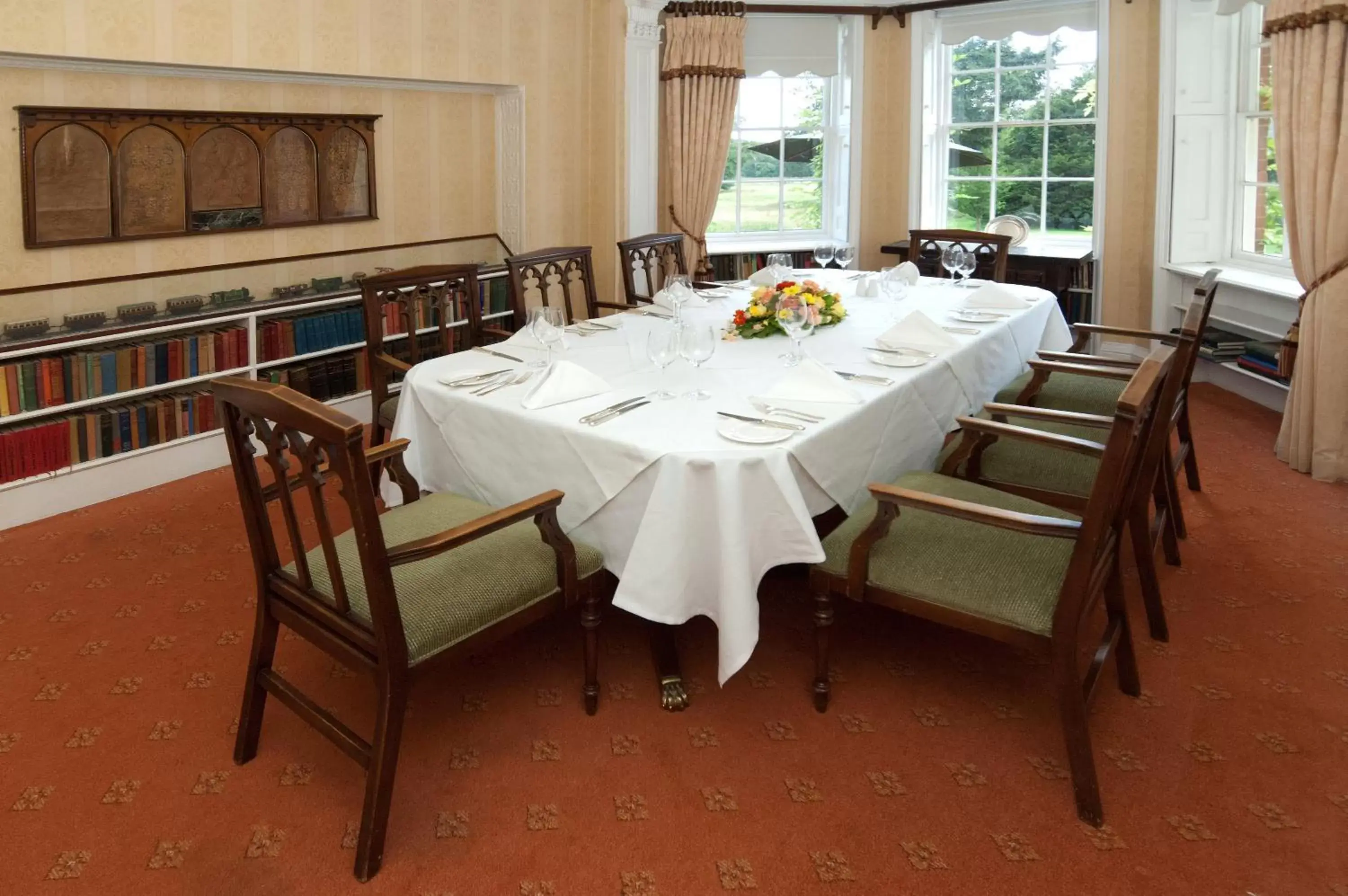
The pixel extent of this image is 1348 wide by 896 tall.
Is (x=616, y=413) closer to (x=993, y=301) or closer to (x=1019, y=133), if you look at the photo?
(x=993, y=301)

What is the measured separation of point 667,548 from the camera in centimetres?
223

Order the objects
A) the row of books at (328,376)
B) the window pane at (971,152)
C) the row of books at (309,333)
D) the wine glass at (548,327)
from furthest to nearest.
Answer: the window pane at (971,152)
the row of books at (328,376)
the row of books at (309,333)
the wine glass at (548,327)

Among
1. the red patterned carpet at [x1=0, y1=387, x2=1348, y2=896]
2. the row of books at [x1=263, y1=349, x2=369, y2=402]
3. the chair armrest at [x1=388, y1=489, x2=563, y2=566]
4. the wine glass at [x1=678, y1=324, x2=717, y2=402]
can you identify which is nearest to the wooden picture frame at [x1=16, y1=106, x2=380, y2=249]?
the row of books at [x1=263, y1=349, x2=369, y2=402]

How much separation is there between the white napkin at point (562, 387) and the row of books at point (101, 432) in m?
1.77

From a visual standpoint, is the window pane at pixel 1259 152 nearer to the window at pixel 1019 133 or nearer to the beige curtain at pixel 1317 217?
the window at pixel 1019 133

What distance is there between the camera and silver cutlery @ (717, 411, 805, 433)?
93.9 inches

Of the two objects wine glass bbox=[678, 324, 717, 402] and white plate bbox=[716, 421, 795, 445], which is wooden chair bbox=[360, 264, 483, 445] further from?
white plate bbox=[716, 421, 795, 445]

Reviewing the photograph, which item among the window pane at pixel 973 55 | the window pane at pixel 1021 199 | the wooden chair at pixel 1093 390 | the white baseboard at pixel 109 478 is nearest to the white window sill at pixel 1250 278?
the window pane at pixel 1021 199

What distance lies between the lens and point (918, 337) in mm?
3287

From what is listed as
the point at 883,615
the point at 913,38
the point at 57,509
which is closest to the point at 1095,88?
the point at 913,38

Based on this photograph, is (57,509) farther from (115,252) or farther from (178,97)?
(178,97)

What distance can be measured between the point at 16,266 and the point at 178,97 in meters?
0.98

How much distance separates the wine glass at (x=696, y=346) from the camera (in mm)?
2682

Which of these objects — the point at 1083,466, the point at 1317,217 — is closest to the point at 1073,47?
the point at 1317,217
